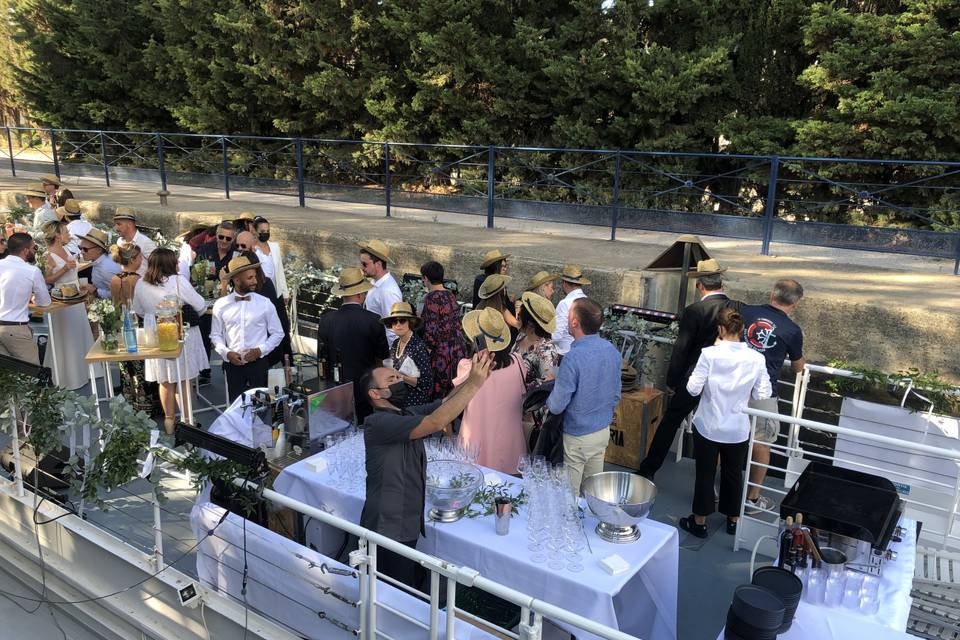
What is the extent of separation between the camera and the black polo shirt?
3.23 meters

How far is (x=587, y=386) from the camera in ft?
13.4

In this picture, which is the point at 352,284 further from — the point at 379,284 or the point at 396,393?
the point at 396,393

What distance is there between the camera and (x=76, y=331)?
6633mm

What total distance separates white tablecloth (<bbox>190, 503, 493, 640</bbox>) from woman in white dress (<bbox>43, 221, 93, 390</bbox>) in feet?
12.3

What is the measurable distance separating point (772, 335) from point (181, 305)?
4575 mm

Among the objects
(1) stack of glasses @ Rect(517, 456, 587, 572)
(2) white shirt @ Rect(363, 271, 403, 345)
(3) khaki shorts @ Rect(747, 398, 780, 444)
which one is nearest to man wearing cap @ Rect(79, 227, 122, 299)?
(2) white shirt @ Rect(363, 271, 403, 345)

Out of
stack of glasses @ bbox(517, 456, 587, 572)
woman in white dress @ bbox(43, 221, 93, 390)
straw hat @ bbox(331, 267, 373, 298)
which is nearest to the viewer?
stack of glasses @ bbox(517, 456, 587, 572)

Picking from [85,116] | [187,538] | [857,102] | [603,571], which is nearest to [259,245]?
[187,538]

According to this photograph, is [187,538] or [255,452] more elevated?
[255,452]

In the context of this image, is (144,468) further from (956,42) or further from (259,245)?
(956,42)

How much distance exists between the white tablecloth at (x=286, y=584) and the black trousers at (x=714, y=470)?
2.24m

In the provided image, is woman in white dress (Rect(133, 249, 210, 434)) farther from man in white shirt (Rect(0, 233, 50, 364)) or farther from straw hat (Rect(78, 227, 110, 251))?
straw hat (Rect(78, 227, 110, 251))

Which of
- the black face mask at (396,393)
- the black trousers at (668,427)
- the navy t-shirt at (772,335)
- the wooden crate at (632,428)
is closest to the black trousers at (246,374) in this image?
the black face mask at (396,393)

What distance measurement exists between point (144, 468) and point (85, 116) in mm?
25340
